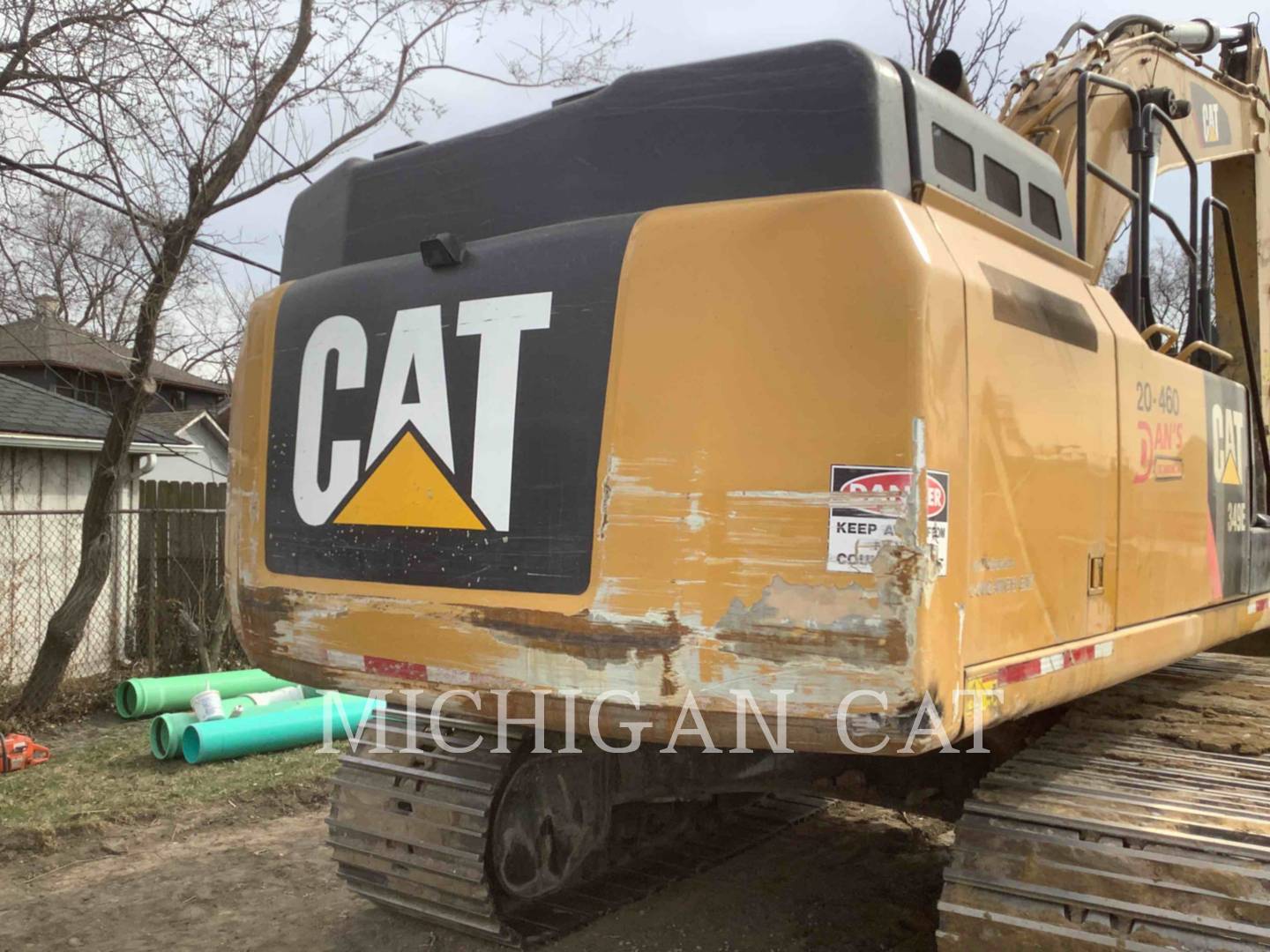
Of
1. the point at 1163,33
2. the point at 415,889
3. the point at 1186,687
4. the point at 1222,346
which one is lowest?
the point at 415,889

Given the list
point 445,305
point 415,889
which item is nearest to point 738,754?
point 415,889

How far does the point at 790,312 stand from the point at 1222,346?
386 centimetres

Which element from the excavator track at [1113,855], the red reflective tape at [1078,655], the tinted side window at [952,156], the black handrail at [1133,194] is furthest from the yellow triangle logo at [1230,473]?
the tinted side window at [952,156]

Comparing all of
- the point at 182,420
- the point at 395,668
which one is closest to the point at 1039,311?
the point at 395,668

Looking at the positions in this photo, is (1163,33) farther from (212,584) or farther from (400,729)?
(212,584)

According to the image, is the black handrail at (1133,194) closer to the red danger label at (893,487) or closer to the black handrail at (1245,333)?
the black handrail at (1245,333)

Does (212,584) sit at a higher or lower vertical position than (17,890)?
higher

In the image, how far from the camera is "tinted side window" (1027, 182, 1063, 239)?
3.36 m

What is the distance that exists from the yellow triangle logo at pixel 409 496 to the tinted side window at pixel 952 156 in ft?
5.10

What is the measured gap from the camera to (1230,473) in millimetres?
4145

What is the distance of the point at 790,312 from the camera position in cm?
264

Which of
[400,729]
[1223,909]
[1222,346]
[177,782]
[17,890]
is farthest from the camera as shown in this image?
[177,782]

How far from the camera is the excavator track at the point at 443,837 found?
3.94 metres

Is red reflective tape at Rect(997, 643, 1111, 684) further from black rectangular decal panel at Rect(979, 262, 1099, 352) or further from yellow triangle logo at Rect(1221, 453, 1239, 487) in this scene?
yellow triangle logo at Rect(1221, 453, 1239, 487)
